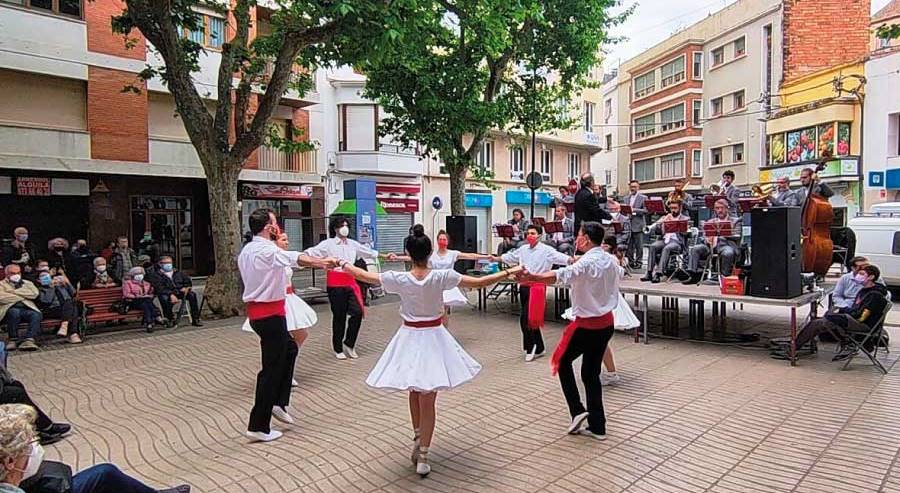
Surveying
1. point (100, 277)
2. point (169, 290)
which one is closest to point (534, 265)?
point (169, 290)

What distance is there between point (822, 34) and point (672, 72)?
1302 centimetres

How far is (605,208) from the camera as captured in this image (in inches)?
473

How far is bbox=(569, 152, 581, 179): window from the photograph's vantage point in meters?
37.8

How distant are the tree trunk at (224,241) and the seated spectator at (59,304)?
112 inches

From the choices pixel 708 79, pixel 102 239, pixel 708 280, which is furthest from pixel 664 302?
pixel 708 79

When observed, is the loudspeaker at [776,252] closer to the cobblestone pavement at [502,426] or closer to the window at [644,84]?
the cobblestone pavement at [502,426]

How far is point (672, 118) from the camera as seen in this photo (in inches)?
1670

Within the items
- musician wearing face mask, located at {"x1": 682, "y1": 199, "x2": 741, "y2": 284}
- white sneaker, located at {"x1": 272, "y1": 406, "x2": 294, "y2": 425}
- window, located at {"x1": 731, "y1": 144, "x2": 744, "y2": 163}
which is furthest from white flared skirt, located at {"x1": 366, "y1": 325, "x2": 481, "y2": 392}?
window, located at {"x1": 731, "y1": 144, "x2": 744, "y2": 163}

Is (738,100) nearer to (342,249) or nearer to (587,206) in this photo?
(587,206)

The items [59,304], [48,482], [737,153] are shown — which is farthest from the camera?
[737,153]

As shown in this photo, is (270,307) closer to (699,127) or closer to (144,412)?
(144,412)

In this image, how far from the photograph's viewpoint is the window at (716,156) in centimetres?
3623

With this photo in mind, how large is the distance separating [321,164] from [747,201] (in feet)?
56.9

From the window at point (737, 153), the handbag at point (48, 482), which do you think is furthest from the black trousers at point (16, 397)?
the window at point (737, 153)
